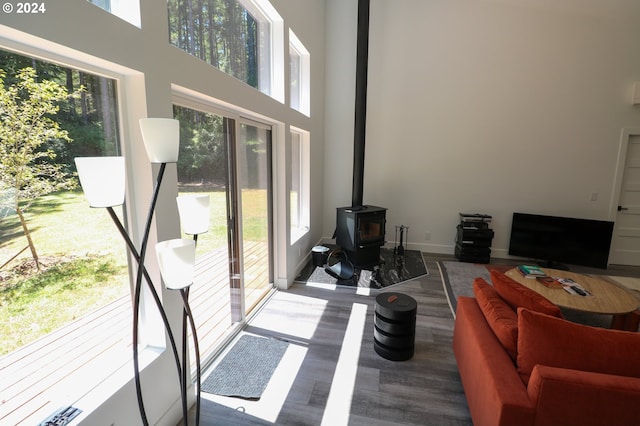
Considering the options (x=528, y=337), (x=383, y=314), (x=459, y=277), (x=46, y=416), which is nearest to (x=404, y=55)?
(x=459, y=277)

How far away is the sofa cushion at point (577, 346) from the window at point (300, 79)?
3.70m

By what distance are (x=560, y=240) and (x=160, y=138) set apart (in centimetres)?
542

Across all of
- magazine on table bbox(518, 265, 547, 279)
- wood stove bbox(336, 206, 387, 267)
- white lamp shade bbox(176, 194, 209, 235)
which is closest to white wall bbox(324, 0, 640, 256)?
wood stove bbox(336, 206, 387, 267)

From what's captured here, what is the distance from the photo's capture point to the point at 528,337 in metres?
1.45

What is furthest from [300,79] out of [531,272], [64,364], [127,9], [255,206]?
[64,364]

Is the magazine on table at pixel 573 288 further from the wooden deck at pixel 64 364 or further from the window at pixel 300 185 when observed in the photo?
the wooden deck at pixel 64 364

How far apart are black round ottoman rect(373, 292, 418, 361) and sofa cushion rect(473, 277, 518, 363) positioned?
53 centimetres

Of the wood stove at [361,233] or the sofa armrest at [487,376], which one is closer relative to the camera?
the sofa armrest at [487,376]

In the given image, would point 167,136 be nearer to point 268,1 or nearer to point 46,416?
point 46,416

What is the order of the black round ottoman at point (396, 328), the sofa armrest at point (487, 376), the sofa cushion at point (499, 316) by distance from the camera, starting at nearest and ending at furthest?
the sofa armrest at point (487, 376) → the sofa cushion at point (499, 316) → the black round ottoman at point (396, 328)

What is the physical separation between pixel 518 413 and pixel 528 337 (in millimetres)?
345

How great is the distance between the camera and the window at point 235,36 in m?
1.93

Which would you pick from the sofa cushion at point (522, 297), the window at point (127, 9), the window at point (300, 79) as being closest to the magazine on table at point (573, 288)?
the sofa cushion at point (522, 297)

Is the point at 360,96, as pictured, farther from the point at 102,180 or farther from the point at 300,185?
the point at 102,180
